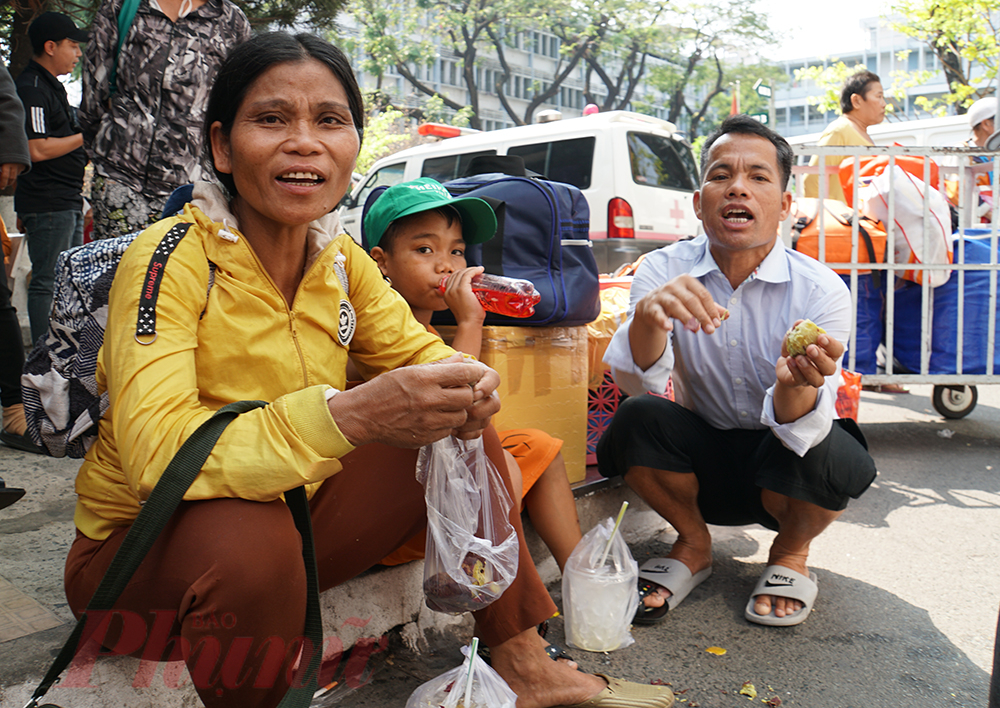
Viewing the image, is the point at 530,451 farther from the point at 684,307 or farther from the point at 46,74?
the point at 46,74

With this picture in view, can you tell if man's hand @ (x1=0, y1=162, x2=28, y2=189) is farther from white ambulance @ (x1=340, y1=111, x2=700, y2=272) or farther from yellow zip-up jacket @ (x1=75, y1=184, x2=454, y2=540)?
white ambulance @ (x1=340, y1=111, x2=700, y2=272)

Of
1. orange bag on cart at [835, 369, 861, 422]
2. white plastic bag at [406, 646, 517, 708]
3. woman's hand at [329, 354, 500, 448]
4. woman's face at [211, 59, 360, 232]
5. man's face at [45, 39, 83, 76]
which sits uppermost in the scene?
man's face at [45, 39, 83, 76]

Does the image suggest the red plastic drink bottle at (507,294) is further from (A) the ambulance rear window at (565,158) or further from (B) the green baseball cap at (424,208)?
(A) the ambulance rear window at (565,158)

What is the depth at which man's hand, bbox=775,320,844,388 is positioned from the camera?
6.99ft

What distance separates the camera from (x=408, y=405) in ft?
4.66

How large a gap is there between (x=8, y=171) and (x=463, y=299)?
2.05 meters

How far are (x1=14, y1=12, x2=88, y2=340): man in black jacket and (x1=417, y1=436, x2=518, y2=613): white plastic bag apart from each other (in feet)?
9.85

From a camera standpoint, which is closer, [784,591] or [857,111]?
[784,591]

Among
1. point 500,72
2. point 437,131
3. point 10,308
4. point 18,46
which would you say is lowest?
point 10,308

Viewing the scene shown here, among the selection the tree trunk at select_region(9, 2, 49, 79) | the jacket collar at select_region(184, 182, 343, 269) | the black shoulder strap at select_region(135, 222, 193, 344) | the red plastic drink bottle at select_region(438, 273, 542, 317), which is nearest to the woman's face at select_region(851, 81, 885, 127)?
the red plastic drink bottle at select_region(438, 273, 542, 317)

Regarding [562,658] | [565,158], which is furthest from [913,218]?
[565,158]

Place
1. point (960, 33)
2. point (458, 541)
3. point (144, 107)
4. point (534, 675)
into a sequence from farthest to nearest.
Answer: point (960, 33) → point (144, 107) → point (534, 675) → point (458, 541)

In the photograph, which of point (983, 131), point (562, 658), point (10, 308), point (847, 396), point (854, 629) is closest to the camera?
point (562, 658)

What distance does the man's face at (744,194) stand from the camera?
2564mm
